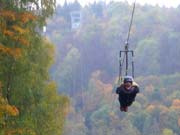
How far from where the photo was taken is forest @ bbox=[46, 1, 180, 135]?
66.9m

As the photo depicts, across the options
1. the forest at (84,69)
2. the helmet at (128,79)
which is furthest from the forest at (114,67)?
the helmet at (128,79)

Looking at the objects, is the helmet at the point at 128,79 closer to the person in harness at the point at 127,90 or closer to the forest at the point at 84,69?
the person in harness at the point at 127,90

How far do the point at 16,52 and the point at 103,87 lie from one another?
7180cm

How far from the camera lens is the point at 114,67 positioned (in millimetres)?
93812


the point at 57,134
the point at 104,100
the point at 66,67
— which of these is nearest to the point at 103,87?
the point at 104,100

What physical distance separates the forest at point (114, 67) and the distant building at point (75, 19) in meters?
1.22

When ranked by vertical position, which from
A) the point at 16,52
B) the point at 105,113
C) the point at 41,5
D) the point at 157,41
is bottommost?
the point at 105,113

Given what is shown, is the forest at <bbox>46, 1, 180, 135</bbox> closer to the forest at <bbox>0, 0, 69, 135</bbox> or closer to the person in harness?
the forest at <bbox>0, 0, 69, 135</bbox>

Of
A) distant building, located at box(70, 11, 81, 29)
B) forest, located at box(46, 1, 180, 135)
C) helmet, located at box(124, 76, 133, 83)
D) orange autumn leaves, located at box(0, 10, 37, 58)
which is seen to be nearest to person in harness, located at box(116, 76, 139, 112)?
helmet, located at box(124, 76, 133, 83)

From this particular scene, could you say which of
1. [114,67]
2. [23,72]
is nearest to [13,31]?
[23,72]

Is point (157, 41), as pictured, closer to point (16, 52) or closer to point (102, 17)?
point (102, 17)

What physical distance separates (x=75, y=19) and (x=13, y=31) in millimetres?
109456

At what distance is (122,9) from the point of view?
111 m

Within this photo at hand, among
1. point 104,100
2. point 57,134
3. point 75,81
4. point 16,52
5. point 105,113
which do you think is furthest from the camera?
point 75,81
